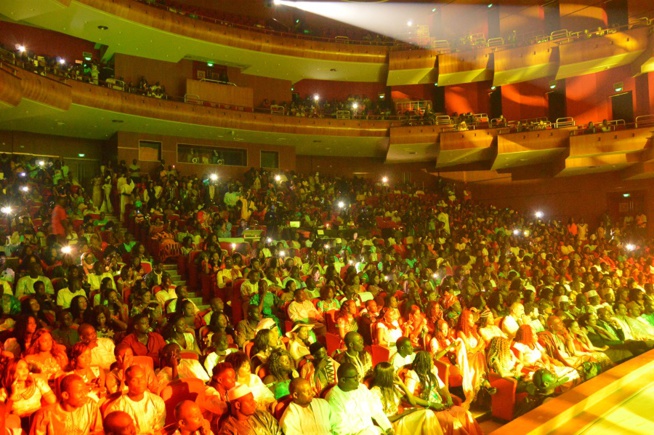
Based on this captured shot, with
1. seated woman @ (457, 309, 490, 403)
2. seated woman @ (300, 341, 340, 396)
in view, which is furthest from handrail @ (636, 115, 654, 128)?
seated woman @ (300, 341, 340, 396)

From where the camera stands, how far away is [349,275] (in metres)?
7.65

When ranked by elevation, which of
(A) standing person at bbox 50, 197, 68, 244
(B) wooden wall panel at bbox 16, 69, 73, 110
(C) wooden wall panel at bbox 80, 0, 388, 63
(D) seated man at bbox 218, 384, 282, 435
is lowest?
(D) seated man at bbox 218, 384, 282, 435

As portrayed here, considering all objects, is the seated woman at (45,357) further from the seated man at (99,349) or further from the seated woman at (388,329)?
the seated woman at (388,329)

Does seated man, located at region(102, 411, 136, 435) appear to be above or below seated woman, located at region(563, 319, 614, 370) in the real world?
above

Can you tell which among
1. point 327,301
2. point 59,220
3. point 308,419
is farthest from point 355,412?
point 59,220

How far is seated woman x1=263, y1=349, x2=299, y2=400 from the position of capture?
13.0 ft

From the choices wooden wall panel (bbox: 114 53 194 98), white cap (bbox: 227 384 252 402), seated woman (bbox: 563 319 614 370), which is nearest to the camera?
white cap (bbox: 227 384 252 402)

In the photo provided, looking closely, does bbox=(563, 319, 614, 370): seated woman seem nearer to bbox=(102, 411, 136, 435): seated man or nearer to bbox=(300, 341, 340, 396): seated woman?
bbox=(300, 341, 340, 396): seated woman

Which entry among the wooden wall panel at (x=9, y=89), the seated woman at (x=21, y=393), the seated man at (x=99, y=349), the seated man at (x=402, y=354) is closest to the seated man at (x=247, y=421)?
the seated woman at (x=21, y=393)

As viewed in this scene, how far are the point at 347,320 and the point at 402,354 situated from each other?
1.29 metres

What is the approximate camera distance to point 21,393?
10.6 ft

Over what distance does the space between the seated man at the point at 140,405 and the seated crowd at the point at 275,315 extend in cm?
1

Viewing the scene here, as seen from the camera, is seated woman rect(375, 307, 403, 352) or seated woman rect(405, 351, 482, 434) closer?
seated woman rect(405, 351, 482, 434)

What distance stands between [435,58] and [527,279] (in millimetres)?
9517
